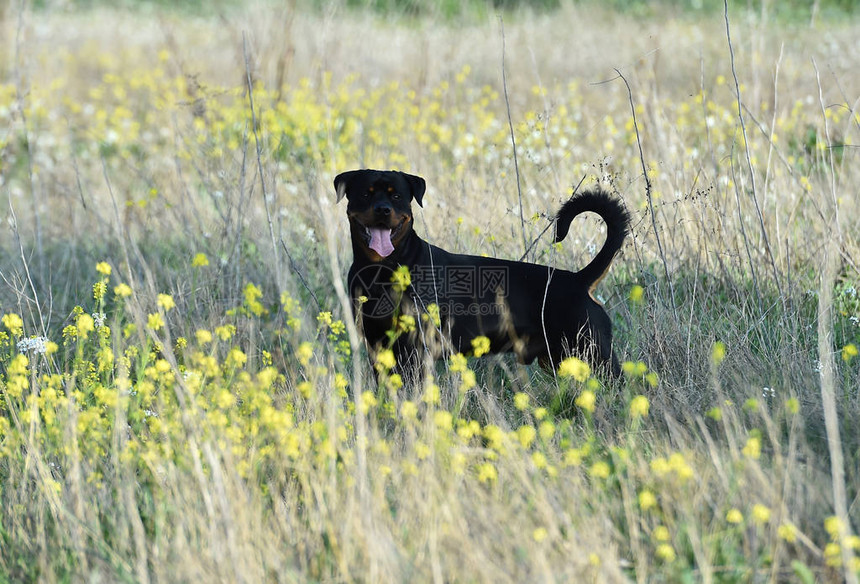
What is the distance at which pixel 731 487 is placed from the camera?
2295 mm

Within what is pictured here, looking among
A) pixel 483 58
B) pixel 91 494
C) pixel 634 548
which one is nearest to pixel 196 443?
pixel 91 494

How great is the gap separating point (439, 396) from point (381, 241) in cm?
93

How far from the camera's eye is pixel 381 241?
11.5 feet

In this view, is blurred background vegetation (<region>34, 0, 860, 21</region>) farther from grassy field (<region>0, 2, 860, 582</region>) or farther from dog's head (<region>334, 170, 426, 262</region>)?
dog's head (<region>334, 170, 426, 262</region>)

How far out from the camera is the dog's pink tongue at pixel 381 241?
351 cm

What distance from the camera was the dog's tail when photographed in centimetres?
331

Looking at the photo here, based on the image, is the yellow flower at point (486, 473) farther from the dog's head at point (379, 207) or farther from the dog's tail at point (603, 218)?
the dog's head at point (379, 207)

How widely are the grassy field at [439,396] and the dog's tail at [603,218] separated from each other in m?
0.21

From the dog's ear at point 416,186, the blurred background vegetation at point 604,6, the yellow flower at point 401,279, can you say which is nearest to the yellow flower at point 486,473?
the yellow flower at point 401,279

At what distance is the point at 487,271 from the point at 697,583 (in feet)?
5.78

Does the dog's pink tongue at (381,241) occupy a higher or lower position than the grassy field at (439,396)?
higher

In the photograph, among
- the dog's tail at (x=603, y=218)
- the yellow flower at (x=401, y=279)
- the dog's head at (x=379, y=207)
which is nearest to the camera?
the yellow flower at (x=401, y=279)

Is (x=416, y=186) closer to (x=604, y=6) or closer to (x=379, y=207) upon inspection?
(x=379, y=207)

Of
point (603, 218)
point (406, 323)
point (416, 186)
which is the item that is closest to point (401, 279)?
point (406, 323)
